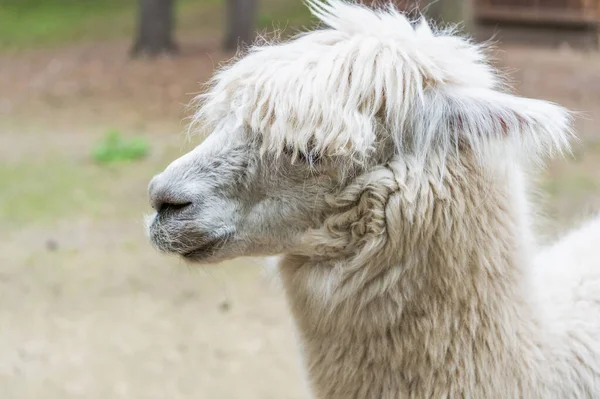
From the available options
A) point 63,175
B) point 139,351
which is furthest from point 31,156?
point 139,351

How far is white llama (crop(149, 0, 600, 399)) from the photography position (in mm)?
2178

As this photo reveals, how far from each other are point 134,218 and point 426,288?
17.0 ft

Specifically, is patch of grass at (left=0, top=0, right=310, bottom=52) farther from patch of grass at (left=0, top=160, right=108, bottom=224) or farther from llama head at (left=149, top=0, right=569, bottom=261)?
llama head at (left=149, top=0, right=569, bottom=261)

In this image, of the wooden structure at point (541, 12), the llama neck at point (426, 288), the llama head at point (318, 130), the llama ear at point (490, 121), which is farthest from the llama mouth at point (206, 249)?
the wooden structure at point (541, 12)

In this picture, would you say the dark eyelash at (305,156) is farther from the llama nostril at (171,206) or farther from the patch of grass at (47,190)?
the patch of grass at (47,190)

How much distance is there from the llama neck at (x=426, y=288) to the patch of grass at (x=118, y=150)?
21.9ft

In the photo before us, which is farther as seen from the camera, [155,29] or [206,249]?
[155,29]

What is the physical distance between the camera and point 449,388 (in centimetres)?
218

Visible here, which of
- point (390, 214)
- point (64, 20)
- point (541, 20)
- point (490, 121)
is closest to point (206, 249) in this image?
point (390, 214)

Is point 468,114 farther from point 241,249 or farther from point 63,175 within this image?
point 63,175

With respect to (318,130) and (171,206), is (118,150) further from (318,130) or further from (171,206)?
(318,130)

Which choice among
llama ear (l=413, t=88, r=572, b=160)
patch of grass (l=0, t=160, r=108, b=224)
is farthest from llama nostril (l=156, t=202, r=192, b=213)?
patch of grass (l=0, t=160, r=108, b=224)

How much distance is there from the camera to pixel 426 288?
2189 mm

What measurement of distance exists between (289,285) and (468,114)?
67 cm
